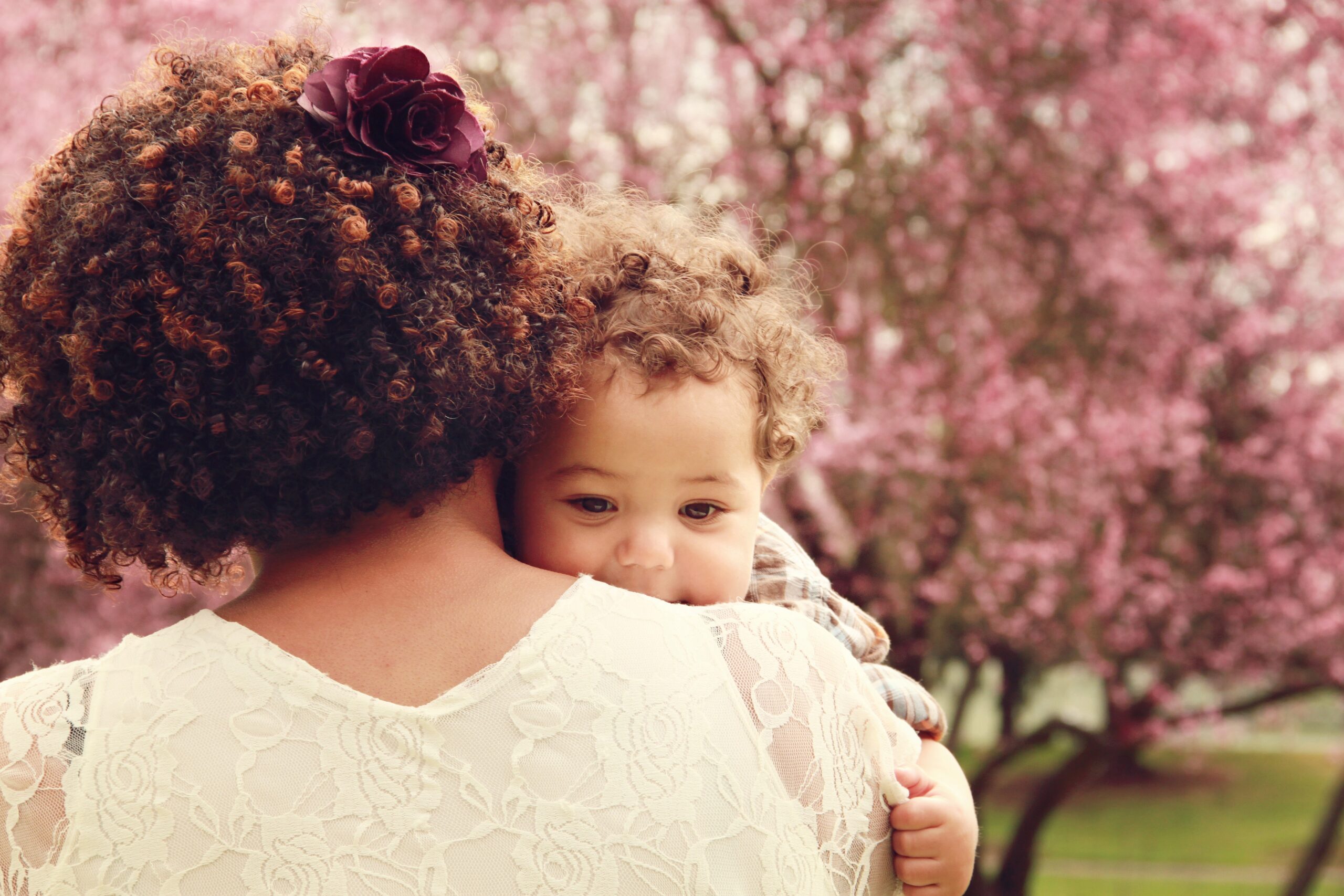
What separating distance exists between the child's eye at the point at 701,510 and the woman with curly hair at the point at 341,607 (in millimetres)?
520

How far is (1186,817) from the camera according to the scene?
546 inches

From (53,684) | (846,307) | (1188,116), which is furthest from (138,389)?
(1188,116)

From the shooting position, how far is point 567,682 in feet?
3.92

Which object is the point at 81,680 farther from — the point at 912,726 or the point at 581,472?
the point at 912,726

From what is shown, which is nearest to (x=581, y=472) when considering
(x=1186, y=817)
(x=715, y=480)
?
(x=715, y=480)

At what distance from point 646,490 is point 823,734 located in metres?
0.57

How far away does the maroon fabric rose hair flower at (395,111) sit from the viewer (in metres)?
1.25

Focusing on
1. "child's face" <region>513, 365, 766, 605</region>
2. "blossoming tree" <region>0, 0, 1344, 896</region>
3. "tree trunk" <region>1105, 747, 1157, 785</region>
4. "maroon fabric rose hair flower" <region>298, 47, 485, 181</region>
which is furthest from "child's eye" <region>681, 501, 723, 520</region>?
"tree trunk" <region>1105, 747, 1157, 785</region>

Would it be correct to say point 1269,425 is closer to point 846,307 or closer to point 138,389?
point 846,307

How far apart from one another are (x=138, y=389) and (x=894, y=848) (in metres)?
0.87

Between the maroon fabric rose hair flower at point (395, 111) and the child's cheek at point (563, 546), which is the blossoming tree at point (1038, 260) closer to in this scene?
the child's cheek at point (563, 546)

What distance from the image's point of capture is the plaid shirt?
1.75 m

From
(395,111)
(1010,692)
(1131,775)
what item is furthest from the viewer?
(1131,775)

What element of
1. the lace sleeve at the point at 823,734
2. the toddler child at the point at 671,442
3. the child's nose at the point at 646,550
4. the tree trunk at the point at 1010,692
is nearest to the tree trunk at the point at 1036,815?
the tree trunk at the point at 1010,692
